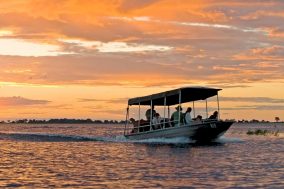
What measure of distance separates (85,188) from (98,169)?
655 centimetres

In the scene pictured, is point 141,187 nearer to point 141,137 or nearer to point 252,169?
point 252,169

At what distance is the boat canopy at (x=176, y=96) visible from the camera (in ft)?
137

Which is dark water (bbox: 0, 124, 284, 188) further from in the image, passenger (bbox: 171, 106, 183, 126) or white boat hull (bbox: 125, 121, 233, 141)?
passenger (bbox: 171, 106, 183, 126)

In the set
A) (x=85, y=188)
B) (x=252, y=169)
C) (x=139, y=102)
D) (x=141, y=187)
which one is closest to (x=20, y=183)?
(x=85, y=188)

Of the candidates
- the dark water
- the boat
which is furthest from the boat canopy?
the dark water

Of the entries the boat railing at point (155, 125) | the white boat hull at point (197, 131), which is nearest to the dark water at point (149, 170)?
the white boat hull at point (197, 131)

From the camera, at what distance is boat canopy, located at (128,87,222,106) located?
41.8 m

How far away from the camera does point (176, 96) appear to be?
44.6 m

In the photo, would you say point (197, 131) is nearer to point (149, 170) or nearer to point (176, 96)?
point (176, 96)

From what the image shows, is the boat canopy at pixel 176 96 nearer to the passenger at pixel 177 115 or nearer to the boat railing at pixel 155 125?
the passenger at pixel 177 115

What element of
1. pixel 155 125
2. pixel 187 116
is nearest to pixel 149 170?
pixel 187 116

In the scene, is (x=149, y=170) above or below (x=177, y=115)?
below

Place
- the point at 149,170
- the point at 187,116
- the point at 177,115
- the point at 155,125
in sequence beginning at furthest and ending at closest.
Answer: the point at 155,125 → the point at 177,115 → the point at 187,116 → the point at 149,170

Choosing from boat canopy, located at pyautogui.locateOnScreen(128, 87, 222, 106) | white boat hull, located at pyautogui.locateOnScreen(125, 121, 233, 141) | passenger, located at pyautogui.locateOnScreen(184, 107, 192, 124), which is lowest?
white boat hull, located at pyautogui.locateOnScreen(125, 121, 233, 141)
